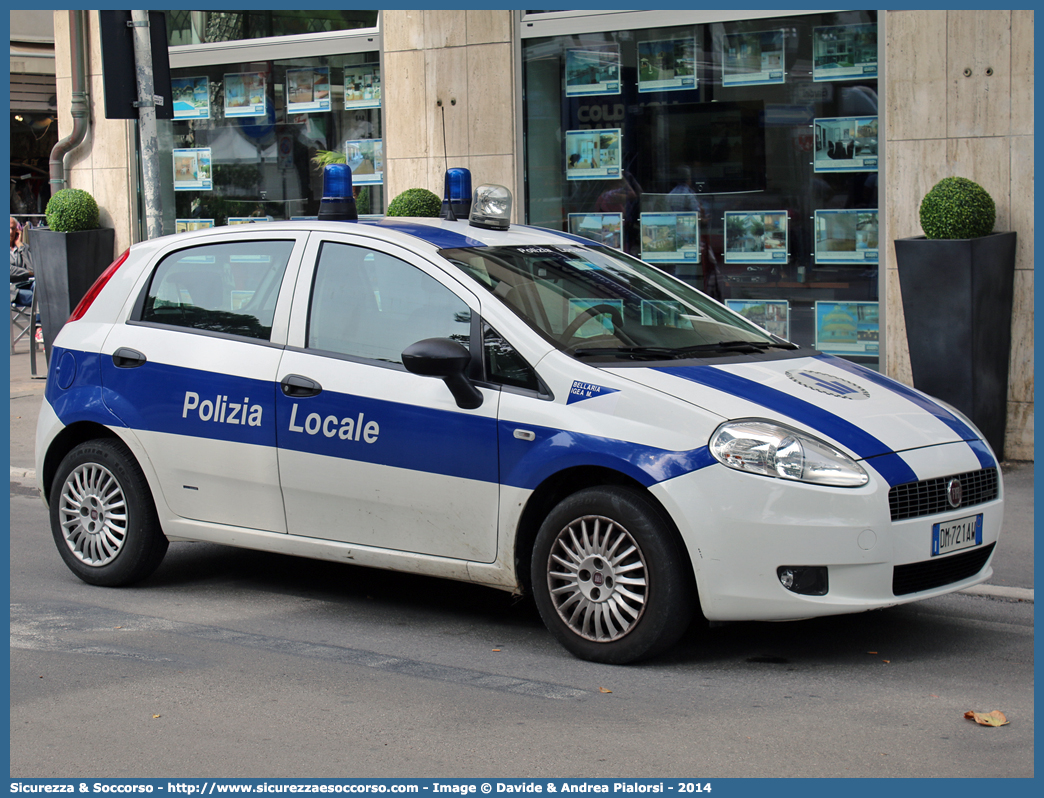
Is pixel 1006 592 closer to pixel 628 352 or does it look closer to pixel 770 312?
pixel 628 352

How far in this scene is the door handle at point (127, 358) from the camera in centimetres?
635

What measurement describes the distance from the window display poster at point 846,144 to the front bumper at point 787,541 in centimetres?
585

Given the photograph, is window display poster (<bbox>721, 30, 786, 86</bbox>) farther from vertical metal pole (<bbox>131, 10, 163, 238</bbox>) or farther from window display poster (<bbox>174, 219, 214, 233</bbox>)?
window display poster (<bbox>174, 219, 214, 233</bbox>)

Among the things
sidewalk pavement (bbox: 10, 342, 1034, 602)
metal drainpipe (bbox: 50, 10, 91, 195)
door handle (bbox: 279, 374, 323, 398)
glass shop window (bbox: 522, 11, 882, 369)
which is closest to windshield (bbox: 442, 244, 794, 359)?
door handle (bbox: 279, 374, 323, 398)

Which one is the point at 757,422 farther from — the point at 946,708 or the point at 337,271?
the point at 337,271

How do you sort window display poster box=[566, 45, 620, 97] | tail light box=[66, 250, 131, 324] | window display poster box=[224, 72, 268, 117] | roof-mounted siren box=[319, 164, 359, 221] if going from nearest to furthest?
1. roof-mounted siren box=[319, 164, 359, 221]
2. tail light box=[66, 250, 131, 324]
3. window display poster box=[566, 45, 620, 97]
4. window display poster box=[224, 72, 268, 117]

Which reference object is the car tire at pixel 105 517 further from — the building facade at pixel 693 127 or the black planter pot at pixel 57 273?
the black planter pot at pixel 57 273

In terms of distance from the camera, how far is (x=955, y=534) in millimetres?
5129

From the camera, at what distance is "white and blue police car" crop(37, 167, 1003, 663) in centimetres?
490

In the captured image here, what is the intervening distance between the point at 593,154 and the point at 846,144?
2.39 meters

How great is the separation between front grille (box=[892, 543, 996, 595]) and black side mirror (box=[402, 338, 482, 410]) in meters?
1.78

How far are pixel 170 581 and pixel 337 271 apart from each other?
2.02m

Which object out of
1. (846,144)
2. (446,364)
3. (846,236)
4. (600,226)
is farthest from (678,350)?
(600,226)
